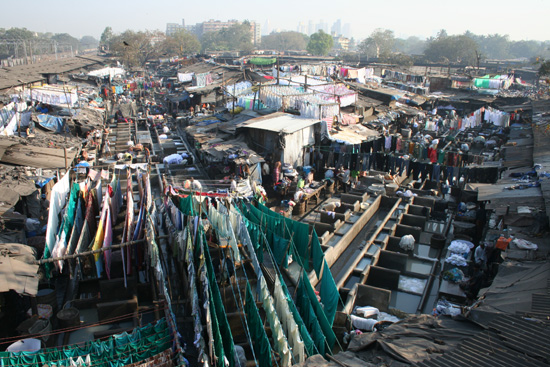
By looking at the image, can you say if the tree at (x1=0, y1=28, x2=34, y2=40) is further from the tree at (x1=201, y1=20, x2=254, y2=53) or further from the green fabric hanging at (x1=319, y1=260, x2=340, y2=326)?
the green fabric hanging at (x1=319, y1=260, x2=340, y2=326)

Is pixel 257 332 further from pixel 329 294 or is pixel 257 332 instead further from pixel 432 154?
pixel 432 154

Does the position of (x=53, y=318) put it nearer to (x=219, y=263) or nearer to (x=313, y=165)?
(x=219, y=263)

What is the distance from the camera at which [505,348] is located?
19.0 feet

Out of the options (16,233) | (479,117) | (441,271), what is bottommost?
(441,271)

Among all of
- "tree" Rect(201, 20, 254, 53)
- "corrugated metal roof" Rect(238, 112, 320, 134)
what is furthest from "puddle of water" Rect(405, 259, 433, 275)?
"tree" Rect(201, 20, 254, 53)

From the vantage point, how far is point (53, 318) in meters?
10.8

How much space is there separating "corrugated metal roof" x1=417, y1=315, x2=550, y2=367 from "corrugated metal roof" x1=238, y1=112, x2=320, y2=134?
14.5 m

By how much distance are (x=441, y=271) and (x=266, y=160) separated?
391 inches

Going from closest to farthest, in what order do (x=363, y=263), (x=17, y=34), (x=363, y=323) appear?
(x=363, y=323) → (x=363, y=263) → (x=17, y=34)

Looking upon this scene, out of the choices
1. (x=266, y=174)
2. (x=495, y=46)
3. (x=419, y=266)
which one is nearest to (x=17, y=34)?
(x=266, y=174)

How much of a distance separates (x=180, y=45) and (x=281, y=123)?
72138 mm

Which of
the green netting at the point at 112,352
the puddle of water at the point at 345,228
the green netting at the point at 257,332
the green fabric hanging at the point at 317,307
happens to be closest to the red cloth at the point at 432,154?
the puddle of water at the point at 345,228

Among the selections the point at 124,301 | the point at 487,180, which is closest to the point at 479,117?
the point at 487,180

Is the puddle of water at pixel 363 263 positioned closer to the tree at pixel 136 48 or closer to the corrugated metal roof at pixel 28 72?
the corrugated metal roof at pixel 28 72
